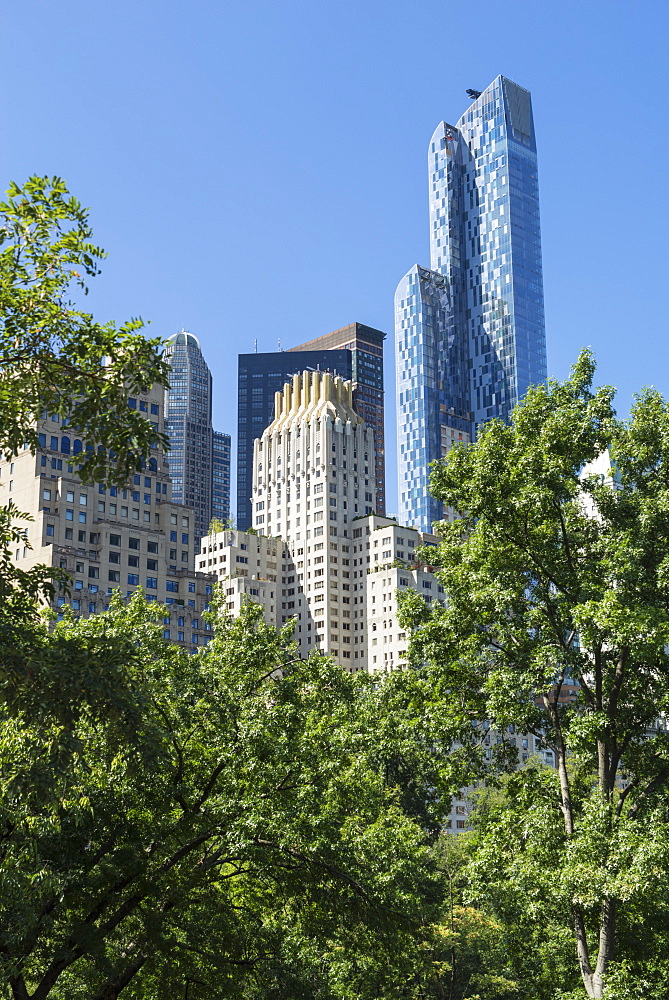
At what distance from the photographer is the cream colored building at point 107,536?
13500 centimetres

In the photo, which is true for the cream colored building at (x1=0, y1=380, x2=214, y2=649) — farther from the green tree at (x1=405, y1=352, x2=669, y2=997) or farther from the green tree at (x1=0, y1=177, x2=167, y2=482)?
the green tree at (x1=0, y1=177, x2=167, y2=482)

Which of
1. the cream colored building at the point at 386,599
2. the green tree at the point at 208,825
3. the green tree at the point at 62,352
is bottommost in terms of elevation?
the green tree at the point at 208,825

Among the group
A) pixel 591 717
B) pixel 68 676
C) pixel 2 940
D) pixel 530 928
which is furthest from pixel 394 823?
pixel 68 676

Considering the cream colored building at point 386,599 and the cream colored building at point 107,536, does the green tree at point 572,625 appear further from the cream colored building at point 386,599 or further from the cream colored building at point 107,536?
the cream colored building at point 386,599

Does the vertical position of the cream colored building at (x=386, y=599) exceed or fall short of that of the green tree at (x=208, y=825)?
it exceeds it

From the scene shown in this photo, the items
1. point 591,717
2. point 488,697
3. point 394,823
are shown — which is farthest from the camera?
point 394,823

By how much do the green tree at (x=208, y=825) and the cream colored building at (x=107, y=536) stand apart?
104 meters

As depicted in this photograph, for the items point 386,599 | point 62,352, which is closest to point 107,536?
point 386,599

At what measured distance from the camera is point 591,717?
2680cm

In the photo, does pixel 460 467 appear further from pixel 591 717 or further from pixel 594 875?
pixel 594 875

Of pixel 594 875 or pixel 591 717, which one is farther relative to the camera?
pixel 591 717

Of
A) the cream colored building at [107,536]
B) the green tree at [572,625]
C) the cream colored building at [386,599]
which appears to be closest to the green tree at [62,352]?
the green tree at [572,625]

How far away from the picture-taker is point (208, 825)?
25.6m

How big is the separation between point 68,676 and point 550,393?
20.7 meters
